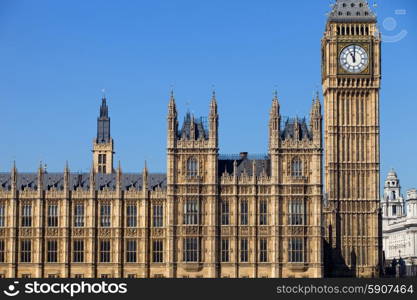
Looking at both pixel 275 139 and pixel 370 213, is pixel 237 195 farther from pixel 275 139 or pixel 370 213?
pixel 370 213

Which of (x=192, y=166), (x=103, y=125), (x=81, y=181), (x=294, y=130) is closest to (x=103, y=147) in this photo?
(x=103, y=125)

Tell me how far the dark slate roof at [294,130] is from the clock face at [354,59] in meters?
13.4

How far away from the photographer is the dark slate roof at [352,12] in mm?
154250

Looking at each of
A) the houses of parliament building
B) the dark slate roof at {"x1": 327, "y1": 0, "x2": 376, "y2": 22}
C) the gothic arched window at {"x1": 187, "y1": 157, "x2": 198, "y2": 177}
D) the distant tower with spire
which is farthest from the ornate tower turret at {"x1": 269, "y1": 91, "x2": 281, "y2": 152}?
the distant tower with spire

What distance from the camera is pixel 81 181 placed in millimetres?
145750

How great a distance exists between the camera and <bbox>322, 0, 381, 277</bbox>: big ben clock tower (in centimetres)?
15000

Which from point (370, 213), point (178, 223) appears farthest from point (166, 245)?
point (370, 213)

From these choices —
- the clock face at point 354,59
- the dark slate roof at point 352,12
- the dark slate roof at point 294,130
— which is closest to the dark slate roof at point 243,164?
the dark slate roof at point 294,130

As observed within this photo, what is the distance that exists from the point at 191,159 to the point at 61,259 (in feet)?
63.2

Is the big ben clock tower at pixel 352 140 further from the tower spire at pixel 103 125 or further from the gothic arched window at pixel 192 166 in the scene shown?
the tower spire at pixel 103 125

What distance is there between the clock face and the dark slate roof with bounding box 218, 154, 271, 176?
1768 centimetres

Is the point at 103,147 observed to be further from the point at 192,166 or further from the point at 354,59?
the point at 354,59

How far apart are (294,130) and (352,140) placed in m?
12.1

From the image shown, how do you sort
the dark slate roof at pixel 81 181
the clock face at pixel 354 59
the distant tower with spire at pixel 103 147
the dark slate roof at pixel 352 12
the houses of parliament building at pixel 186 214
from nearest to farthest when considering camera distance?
the houses of parliament building at pixel 186 214, the dark slate roof at pixel 81 181, the clock face at pixel 354 59, the dark slate roof at pixel 352 12, the distant tower with spire at pixel 103 147
